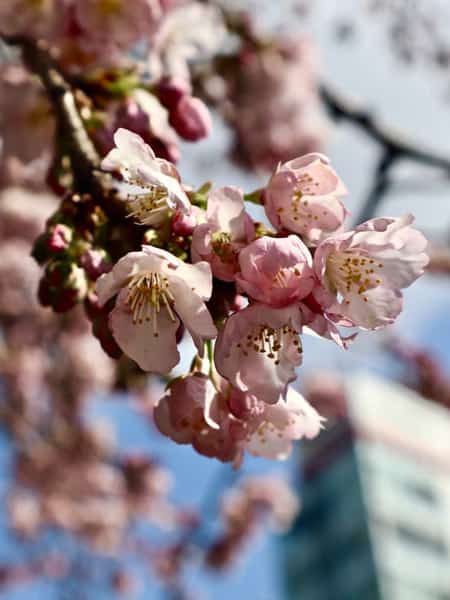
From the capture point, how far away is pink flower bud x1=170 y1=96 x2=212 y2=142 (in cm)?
127

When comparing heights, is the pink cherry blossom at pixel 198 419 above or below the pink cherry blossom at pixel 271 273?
below

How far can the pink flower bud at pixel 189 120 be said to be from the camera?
4.16ft

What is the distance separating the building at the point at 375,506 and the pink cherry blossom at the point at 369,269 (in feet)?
93.5

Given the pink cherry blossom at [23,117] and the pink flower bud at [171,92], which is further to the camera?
the pink cherry blossom at [23,117]

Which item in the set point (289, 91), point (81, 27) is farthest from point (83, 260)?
point (289, 91)

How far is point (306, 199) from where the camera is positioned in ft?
2.78

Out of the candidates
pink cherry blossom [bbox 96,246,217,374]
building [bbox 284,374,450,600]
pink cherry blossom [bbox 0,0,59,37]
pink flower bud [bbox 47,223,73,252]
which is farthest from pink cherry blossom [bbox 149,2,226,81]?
building [bbox 284,374,450,600]

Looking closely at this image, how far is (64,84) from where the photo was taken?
1230mm

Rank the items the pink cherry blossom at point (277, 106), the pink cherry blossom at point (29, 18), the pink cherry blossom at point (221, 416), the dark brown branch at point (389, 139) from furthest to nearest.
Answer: the pink cherry blossom at point (277, 106)
the dark brown branch at point (389, 139)
the pink cherry blossom at point (29, 18)
the pink cherry blossom at point (221, 416)

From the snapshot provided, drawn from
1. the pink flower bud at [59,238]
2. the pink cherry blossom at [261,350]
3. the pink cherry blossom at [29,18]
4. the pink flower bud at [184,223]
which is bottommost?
the pink cherry blossom at [261,350]

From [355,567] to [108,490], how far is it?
2525 cm

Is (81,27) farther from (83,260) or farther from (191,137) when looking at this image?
(83,260)

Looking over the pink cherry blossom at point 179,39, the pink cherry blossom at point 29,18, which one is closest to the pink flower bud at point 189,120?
the pink cherry blossom at point 179,39

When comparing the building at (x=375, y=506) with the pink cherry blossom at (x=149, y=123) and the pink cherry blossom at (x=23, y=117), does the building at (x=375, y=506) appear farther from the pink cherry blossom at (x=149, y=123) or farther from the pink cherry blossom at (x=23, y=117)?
the pink cherry blossom at (x=149, y=123)
